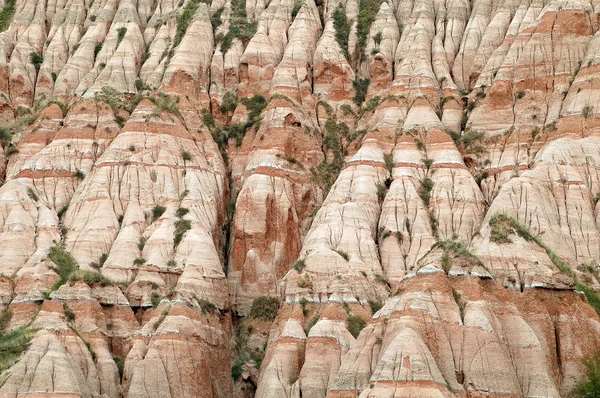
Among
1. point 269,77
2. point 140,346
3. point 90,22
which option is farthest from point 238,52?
point 140,346

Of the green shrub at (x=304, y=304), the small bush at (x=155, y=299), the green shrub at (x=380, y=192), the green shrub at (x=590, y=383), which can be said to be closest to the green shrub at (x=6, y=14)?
the small bush at (x=155, y=299)

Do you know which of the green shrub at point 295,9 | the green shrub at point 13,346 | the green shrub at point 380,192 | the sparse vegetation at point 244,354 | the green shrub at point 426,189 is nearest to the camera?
the green shrub at point 13,346

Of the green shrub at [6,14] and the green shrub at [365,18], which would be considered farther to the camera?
the green shrub at [6,14]

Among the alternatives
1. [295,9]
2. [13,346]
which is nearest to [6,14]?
[295,9]

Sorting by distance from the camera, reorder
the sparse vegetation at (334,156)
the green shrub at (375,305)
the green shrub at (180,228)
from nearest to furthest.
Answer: the green shrub at (375,305), the green shrub at (180,228), the sparse vegetation at (334,156)

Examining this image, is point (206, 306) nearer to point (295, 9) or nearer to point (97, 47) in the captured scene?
point (295, 9)

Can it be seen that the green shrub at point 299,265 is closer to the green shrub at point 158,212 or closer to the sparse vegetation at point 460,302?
the green shrub at point 158,212
